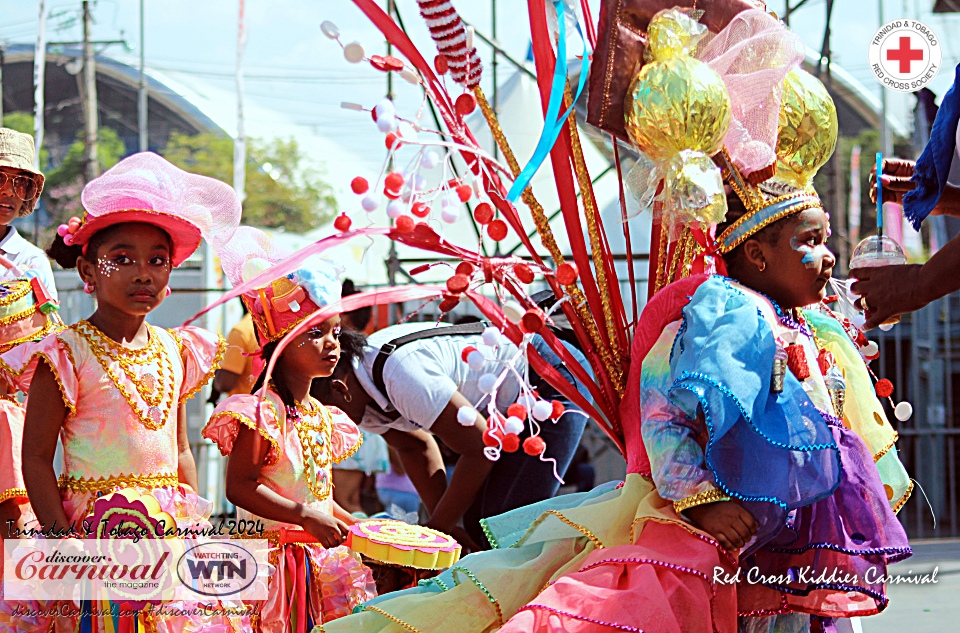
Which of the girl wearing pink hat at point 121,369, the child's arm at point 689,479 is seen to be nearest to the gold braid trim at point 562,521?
the child's arm at point 689,479

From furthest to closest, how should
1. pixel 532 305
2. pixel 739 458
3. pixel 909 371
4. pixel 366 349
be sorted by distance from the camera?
pixel 909 371, pixel 366 349, pixel 532 305, pixel 739 458

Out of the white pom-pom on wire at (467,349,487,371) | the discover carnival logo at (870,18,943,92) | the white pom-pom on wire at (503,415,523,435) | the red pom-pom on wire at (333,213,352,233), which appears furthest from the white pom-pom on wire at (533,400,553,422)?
the discover carnival logo at (870,18,943,92)

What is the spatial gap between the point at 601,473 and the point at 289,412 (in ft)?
19.0

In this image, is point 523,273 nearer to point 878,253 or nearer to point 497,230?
point 497,230

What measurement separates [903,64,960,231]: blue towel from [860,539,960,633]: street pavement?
1.24 m

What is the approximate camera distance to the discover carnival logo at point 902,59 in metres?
5.77

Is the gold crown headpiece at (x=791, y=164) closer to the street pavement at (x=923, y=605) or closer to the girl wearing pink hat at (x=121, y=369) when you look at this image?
the girl wearing pink hat at (x=121, y=369)

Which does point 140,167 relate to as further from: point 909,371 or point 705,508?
point 909,371

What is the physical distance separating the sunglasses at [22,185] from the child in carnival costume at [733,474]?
81.6 inches

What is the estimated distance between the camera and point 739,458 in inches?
89.4

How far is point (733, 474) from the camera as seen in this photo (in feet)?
7.41

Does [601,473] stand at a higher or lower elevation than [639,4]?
lower

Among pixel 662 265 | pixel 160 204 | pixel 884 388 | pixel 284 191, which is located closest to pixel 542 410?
pixel 662 265

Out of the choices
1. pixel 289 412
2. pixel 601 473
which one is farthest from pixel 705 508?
pixel 601 473
